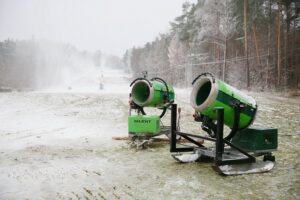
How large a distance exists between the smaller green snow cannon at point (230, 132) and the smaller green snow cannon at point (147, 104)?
A: 4.57 ft

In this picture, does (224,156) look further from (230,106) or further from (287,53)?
(287,53)

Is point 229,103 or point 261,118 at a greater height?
point 229,103

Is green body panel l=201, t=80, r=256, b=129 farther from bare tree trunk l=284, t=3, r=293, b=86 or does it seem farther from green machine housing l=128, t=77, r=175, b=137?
bare tree trunk l=284, t=3, r=293, b=86

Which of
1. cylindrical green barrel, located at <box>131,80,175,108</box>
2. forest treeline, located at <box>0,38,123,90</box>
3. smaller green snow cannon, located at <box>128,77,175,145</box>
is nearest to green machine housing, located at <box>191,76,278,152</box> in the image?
smaller green snow cannon, located at <box>128,77,175,145</box>

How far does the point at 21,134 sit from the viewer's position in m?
10.1

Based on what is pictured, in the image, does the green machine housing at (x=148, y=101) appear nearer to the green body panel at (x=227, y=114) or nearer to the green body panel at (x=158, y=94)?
the green body panel at (x=158, y=94)

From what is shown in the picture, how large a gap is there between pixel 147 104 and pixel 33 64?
95.0m

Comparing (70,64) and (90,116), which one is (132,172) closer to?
(90,116)

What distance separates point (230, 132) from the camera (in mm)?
5902

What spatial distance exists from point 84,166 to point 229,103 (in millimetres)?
3016

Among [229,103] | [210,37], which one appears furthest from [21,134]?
[210,37]

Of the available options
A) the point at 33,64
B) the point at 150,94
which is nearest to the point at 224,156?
the point at 150,94

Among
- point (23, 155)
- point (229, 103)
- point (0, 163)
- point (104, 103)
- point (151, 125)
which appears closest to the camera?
point (229, 103)

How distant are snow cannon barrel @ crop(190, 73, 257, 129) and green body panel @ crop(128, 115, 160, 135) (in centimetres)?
170
